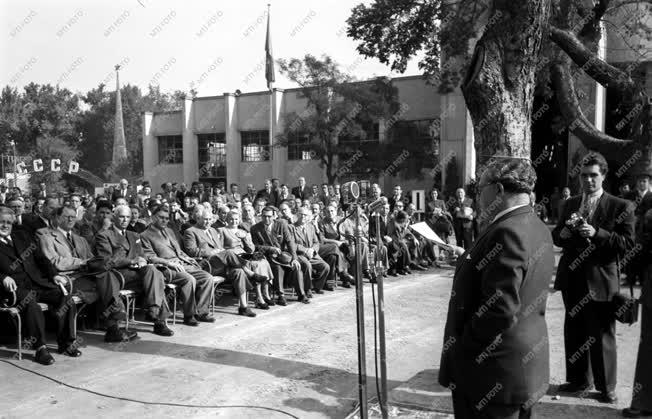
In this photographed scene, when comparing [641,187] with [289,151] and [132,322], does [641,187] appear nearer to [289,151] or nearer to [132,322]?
[132,322]

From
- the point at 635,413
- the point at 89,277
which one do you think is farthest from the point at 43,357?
the point at 635,413

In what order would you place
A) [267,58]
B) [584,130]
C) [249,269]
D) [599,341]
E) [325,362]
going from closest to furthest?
[599,341] < [325,362] < [249,269] < [584,130] < [267,58]

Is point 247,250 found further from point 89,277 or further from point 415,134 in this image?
point 415,134

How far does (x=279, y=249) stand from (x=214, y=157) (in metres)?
27.0

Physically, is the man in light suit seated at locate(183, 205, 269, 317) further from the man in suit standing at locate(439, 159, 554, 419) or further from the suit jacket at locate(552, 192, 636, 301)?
the man in suit standing at locate(439, 159, 554, 419)

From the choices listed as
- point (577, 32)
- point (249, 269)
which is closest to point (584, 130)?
point (577, 32)

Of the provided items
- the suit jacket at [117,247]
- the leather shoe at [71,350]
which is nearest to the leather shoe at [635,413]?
the leather shoe at [71,350]

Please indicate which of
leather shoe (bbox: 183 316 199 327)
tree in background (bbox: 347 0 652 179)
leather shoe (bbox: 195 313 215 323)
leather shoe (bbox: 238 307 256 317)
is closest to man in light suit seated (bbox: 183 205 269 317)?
leather shoe (bbox: 238 307 256 317)

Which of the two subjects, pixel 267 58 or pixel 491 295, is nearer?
pixel 491 295

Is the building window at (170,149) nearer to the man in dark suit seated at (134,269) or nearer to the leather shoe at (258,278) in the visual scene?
the leather shoe at (258,278)

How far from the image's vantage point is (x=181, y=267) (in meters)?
7.27

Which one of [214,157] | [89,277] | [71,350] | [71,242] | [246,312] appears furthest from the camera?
[214,157]

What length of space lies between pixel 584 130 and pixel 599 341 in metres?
11.5

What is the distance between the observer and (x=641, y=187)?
929cm
